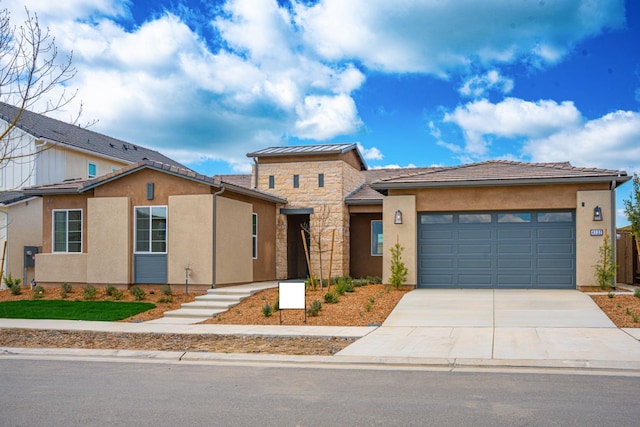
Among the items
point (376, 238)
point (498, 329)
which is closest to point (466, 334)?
point (498, 329)

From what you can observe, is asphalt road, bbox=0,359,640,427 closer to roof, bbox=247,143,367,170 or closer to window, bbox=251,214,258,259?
window, bbox=251,214,258,259

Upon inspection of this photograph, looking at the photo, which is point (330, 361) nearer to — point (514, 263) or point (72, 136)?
point (514, 263)

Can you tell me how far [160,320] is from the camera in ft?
53.1

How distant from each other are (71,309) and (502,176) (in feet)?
42.2

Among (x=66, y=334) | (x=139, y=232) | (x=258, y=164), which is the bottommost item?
A: (x=66, y=334)

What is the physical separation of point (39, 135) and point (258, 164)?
941 cm

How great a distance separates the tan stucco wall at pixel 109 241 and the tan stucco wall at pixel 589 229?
1358 centimetres

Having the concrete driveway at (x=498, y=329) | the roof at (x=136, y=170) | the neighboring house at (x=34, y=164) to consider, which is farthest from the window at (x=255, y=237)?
the neighboring house at (x=34, y=164)

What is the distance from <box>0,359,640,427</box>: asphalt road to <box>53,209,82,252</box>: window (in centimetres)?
1213

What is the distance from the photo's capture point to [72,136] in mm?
29609

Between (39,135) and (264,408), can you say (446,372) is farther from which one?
(39,135)

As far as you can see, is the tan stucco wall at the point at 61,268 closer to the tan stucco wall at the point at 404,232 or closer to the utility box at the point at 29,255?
the utility box at the point at 29,255

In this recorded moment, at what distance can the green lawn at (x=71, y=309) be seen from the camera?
655 inches

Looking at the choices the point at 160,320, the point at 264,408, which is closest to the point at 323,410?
the point at 264,408
